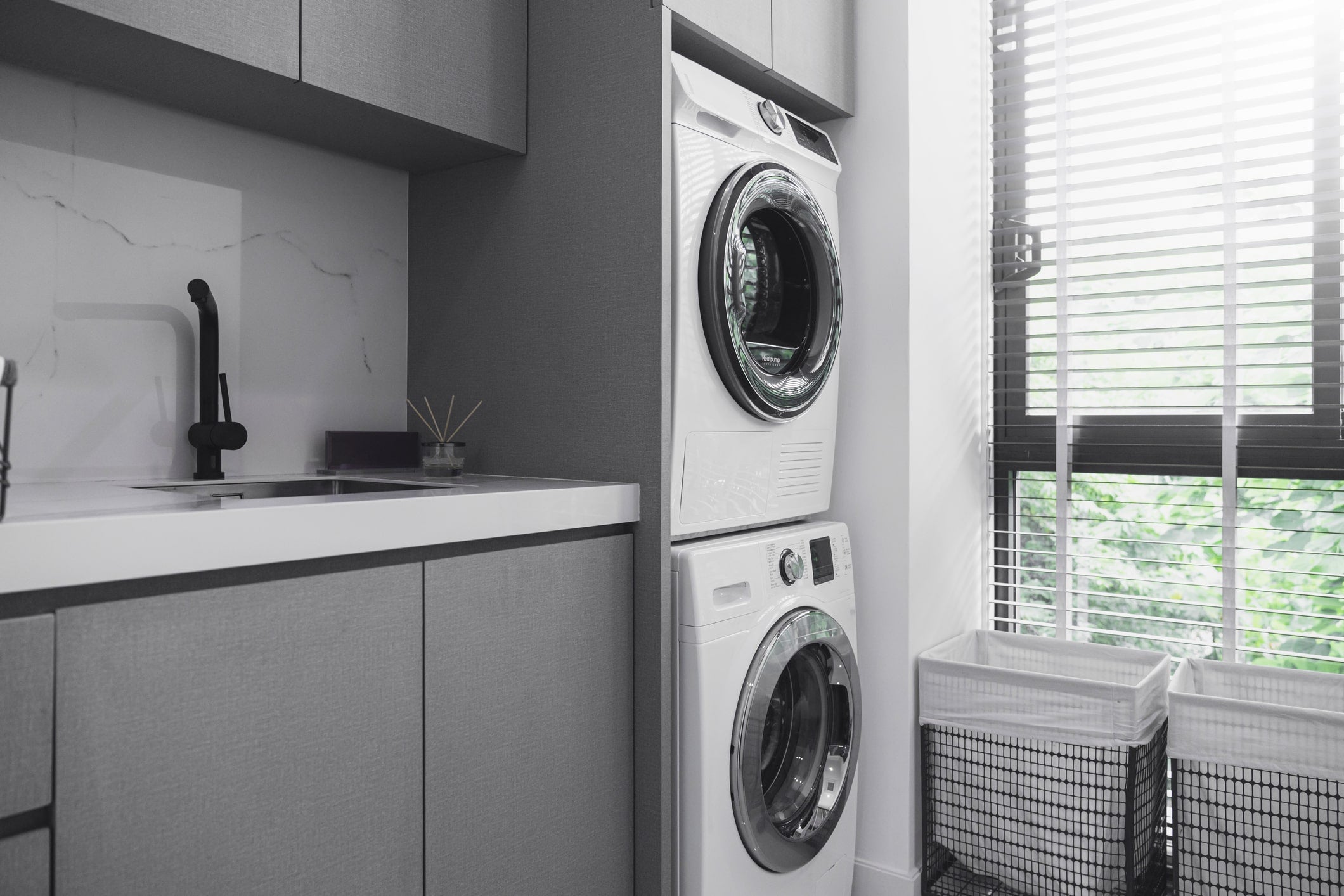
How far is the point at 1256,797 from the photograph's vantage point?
5.93ft

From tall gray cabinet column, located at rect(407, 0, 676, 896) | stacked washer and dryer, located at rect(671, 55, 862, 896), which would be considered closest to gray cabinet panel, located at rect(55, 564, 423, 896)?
tall gray cabinet column, located at rect(407, 0, 676, 896)

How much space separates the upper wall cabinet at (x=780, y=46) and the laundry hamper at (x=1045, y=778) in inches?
51.5

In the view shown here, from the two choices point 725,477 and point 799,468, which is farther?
point 799,468

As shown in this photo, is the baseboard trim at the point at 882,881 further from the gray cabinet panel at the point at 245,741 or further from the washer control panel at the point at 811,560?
the gray cabinet panel at the point at 245,741

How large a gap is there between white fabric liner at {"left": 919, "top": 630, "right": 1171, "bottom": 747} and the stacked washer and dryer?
0.25m

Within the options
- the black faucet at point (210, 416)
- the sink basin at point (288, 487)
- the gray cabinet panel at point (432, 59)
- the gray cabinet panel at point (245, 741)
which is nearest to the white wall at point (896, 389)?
the gray cabinet panel at point (432, 59)

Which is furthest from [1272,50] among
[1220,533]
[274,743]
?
[274,743]

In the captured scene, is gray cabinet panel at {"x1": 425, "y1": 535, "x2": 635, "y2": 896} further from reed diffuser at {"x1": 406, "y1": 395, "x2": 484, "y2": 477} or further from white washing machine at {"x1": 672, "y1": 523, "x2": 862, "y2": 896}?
reed diffuser at {"x1": 406, "y1": 395, "x2": 484, "y2": 477}

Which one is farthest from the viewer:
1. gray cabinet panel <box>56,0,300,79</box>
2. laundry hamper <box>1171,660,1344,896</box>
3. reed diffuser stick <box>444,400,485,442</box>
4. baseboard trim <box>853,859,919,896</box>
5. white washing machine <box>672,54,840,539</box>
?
baseboard trim <box>853,859,919,896</box>

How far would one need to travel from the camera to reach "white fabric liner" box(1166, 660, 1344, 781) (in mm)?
1740

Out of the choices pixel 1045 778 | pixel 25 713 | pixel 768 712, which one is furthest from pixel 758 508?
pixel 25 713

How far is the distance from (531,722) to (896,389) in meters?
1.15

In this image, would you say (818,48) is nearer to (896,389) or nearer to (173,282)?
(896,389)

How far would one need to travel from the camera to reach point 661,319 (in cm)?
159
